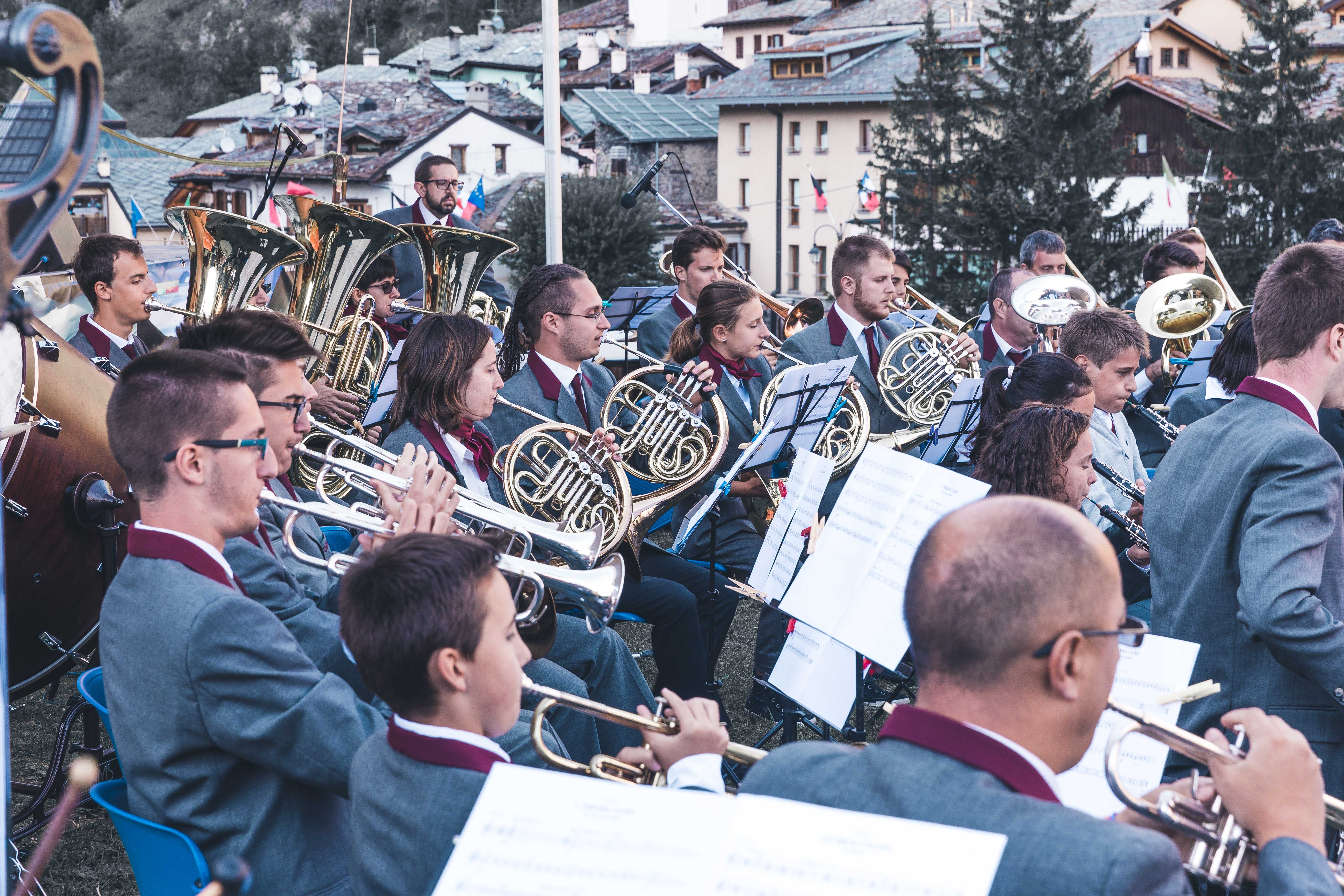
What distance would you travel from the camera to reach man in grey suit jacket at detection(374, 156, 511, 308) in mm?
7523

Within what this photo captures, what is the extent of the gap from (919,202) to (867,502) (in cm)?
3283

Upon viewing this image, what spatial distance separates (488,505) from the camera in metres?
3.64

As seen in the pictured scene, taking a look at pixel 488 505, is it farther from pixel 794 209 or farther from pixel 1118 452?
pixel 794 209

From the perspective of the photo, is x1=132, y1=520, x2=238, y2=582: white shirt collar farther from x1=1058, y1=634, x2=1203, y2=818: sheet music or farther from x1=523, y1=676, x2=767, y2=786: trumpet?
x1=1058, y1=634, x2=1203, y2=818: sheet music

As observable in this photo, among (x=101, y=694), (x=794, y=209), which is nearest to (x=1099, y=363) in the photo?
(x=101, y=694)

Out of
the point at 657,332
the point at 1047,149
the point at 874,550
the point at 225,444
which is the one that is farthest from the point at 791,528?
the point at 1047,149

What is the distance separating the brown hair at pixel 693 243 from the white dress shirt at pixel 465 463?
10.9 feet

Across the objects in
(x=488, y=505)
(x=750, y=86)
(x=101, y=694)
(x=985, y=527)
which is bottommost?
(x=101, y=694)

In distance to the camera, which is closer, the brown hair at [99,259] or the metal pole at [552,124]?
the brown hair at [99,259]

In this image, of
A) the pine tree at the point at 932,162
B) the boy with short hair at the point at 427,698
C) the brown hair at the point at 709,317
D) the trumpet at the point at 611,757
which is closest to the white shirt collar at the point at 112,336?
the brown hair at the point at 709,317

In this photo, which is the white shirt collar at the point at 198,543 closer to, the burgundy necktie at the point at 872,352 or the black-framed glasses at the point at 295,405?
the black-framed glasses at the point at 295,405

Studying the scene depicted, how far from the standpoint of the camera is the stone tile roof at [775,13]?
56.7 m

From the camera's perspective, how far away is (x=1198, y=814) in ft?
6.09

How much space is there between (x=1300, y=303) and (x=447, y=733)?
7.32 ft
